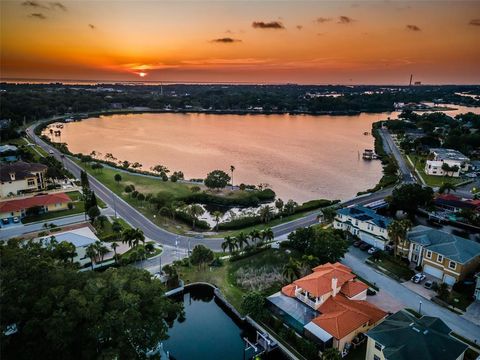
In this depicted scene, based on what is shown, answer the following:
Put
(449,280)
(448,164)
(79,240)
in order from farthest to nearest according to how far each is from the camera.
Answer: (448,164)
(79,240)
(449,280)

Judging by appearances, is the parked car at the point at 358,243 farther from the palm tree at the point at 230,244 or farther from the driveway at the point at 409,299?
the palm tree at the point at 230,244

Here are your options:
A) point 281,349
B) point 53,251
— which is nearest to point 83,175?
point 53,251

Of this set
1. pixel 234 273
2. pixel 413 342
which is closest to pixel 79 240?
pixel 234 273

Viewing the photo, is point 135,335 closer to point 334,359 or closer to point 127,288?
point 127,288

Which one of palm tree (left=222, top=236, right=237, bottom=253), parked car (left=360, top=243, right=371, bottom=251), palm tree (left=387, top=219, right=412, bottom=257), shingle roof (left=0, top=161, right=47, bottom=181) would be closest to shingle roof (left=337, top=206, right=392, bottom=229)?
parked car (left=360, top=243, right=371, bottom=251)

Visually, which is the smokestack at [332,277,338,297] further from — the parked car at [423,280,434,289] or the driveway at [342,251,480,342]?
the parked car at [423,280,434,289]

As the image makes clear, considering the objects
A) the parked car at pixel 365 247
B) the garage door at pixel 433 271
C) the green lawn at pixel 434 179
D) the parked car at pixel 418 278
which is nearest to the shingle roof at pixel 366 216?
the parked car at pixel 365 247

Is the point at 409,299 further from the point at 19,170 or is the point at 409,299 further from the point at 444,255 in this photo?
the point at 19,170
